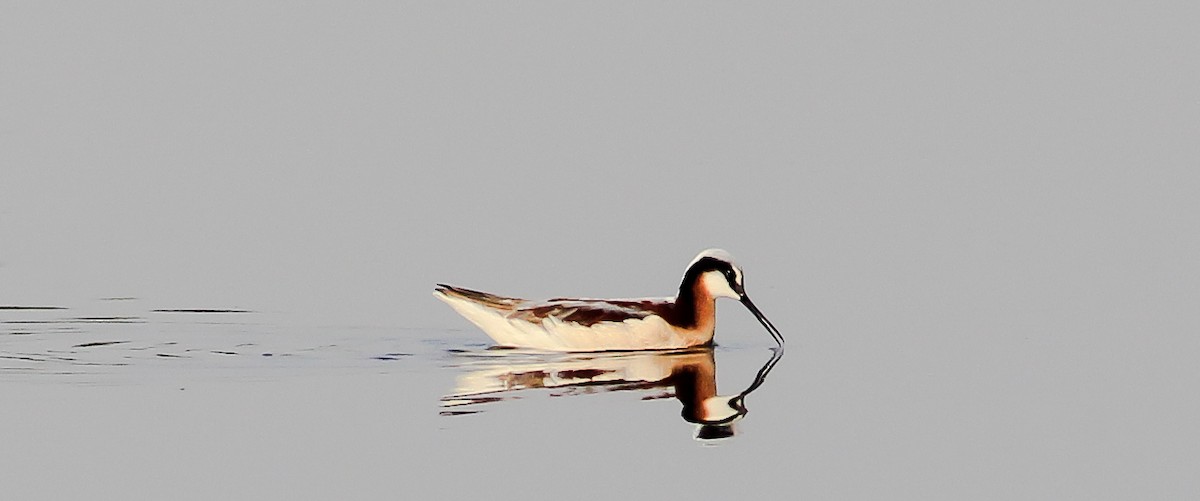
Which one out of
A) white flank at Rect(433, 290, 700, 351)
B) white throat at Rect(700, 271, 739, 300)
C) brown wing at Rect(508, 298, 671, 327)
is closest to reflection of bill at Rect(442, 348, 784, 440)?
white flank at Rect(433, 290, 700, 351)

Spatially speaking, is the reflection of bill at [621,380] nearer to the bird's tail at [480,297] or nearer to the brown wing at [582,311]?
the brown wing at [582,311]

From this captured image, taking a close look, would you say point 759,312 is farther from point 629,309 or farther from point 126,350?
point 126,350

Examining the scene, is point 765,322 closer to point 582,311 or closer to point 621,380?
point 582,311

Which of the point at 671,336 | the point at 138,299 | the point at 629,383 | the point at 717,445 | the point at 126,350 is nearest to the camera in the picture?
the point at 717,445

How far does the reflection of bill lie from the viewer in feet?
52.8

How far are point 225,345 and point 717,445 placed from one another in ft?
21.4

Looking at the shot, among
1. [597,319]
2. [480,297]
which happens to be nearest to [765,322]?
[597,319]

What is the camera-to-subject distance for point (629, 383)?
17.6m

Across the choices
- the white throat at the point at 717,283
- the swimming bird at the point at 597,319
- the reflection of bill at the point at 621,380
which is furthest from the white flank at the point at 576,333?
the white throat at the point at 717,283

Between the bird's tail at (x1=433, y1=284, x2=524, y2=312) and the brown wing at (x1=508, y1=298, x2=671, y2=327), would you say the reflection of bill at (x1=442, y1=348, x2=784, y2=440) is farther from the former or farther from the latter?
the bird's tail at (x1=433, y1=284, x2=524, y2=312)

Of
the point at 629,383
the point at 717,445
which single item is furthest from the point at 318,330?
the point at 717,445

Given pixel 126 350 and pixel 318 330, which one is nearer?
pixel 126 350

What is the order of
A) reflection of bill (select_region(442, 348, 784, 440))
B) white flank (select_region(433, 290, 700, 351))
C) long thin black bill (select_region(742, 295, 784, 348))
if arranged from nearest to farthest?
1. reflection of bill (select_region(442, 348, 784, 440))
2. white flank (select_region(433, 290, 700, 351))
3. long thin black bill (select_region(742, 295, 784, 348))

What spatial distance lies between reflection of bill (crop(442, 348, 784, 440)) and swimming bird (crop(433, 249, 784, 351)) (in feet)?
0.64
